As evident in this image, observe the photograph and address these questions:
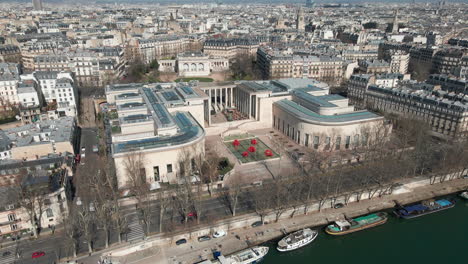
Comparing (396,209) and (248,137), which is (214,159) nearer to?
(248,137)

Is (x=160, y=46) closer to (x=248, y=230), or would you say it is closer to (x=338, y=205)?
(x=338, y=205)

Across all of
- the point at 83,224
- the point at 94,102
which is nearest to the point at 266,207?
the point at 83,224

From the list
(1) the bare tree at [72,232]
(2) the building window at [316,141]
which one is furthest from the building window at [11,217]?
(2) the building window at [316,141]

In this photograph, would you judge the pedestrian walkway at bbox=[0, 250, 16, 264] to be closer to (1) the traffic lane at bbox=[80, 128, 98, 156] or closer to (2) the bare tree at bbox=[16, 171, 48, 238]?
(2) the bare tree at bbox=[16, 171, 48, 238]

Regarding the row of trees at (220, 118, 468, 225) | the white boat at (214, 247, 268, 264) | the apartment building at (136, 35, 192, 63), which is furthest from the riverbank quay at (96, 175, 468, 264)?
the apartment building at (136, 35, 192, 63)

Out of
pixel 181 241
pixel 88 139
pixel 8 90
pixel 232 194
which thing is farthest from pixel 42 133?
pixel 232 194
